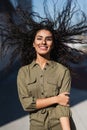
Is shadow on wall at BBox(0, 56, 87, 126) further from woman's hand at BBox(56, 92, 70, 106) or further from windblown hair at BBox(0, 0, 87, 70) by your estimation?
woman's hand at BBox(56, 92, 70, 106)

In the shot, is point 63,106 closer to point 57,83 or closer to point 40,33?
point 57,83

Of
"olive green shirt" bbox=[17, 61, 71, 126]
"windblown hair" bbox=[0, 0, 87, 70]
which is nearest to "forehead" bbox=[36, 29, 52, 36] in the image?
"windblown hair" bbox=[0, 0, 87, 70]

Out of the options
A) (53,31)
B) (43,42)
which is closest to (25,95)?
(43,42)

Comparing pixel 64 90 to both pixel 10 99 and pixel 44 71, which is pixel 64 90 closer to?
pixel 44 71

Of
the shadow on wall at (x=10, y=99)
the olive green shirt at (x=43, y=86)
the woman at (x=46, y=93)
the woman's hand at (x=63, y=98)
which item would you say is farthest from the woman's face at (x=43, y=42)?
the shadow on wall at (x=10, y=99)

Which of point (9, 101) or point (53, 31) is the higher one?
point (53, 31)

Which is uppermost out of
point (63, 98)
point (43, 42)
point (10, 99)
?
point (43, 42)

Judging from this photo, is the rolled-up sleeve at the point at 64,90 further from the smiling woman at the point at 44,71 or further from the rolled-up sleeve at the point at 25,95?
the rolled-up sleeve at the point at 25,95

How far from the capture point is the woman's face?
301cm

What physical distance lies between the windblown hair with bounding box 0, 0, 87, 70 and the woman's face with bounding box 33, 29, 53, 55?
0.16m

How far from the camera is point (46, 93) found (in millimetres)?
2926

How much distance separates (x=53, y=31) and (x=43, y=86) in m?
0.56

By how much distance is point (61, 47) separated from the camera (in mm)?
3408

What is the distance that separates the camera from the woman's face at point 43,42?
3.01 m
